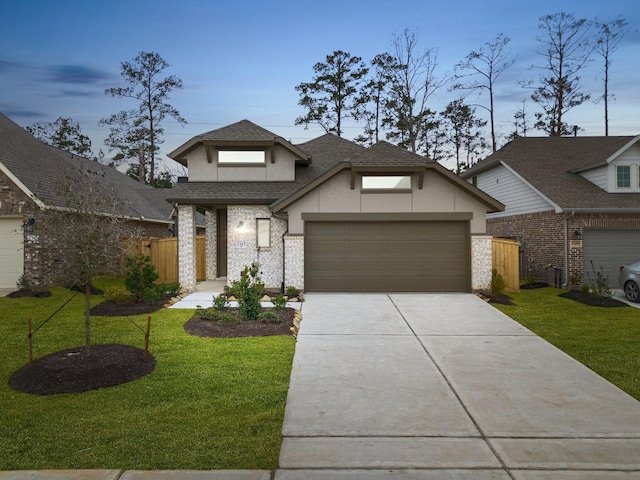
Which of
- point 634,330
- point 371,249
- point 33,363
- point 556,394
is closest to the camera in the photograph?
point 556,394

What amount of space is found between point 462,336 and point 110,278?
14.9m

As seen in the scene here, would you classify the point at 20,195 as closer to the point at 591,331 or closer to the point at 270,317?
the point at 270,317

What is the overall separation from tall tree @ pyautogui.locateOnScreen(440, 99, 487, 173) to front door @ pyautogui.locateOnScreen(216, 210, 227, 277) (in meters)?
26.0

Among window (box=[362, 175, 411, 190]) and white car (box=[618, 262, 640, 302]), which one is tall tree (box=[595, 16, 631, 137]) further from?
window (box=[362, 175, 411, 190])

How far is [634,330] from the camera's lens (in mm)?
8977

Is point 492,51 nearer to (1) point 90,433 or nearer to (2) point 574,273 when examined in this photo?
(2) point 574,273

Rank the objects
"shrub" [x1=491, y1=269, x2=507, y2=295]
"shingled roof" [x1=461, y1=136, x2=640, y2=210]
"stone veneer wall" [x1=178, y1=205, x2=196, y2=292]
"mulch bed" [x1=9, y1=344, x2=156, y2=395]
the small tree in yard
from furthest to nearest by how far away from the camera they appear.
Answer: "shingled roof" [x1=461, y1=136, x2=640, y2=210] < "stone veneer wall" [x1=178, y1=205, x2=196, y2=292] < "shrub" [x1=491, y1=269, x2=507, y2=295] < the small tree in yard < "mulch bed" [x1=9, y1=344, x2=156, y2=395]

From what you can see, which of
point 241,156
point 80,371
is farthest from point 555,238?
point 80,371

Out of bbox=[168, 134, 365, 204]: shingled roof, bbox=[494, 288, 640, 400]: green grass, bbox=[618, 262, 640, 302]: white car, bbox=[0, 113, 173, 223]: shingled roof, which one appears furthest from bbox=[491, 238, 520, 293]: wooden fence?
bbox=[0, 113, 173, 223]: shingled roof

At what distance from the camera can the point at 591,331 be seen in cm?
897

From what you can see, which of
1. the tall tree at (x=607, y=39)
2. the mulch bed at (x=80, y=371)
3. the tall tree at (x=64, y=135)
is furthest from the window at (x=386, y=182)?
the tall tree at (x=64, y=135)

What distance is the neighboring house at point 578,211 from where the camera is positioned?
49.1ft

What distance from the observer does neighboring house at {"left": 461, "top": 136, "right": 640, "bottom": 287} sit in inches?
589

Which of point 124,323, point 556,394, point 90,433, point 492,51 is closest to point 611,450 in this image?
point 556,394
